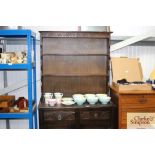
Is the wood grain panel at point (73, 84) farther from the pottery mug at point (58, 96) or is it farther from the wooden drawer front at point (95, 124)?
the wooden drawer front at point (95, 124)

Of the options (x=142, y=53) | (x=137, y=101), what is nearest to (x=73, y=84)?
(x=137, y=101)

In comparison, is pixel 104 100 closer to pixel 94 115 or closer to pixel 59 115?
pixel 94 115

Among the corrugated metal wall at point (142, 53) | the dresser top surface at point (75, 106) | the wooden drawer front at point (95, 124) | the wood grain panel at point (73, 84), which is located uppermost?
the corrugated metal wall at point (142, 53)

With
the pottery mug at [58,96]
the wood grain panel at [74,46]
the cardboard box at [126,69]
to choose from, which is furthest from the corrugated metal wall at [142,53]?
the pottery mug at [58,96]

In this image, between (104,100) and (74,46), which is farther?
(74,46)

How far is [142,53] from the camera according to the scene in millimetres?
3469

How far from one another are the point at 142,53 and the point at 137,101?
102 cm

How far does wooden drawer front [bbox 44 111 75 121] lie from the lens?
279cm

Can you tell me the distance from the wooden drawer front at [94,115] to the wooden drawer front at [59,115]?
128mm

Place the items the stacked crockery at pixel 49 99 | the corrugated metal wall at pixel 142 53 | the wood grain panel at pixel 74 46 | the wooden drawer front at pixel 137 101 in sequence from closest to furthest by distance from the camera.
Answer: the wooden drawer front at pixel 137 101
the stacked crockery at pixel 49 99
the wood grain panel at pixel 74 46
the corrugated metal wall at pixel 142 53

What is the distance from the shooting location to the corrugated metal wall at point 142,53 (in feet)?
11.3

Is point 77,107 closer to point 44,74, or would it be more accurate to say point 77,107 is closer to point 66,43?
point 44,74

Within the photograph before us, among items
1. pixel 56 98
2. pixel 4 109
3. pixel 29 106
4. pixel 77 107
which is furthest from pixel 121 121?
pixel 4 109
